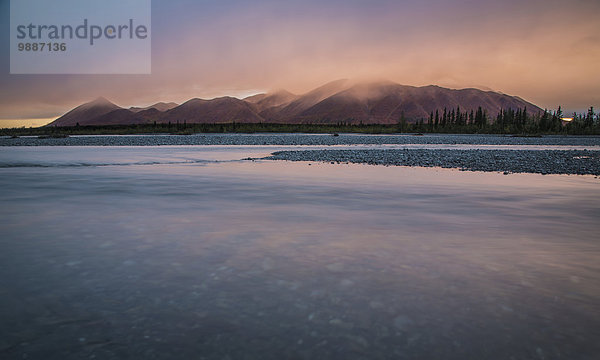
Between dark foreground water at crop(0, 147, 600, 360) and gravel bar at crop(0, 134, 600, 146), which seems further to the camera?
gravel bar at crop(0, 134, 600, 146)

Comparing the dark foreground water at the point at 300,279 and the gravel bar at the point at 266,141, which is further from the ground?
the gravel bar at the point at 266,141

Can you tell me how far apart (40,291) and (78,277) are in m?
0.56

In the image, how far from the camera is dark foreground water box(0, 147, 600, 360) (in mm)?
3918

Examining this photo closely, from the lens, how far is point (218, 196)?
45.1ft

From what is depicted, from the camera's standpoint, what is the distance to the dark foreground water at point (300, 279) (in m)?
3.92

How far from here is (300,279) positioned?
5688 millimetres

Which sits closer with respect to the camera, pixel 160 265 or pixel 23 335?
pixel 23 335

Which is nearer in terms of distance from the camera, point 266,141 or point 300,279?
point 300,279

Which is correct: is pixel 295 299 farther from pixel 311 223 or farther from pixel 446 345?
pixel 311 223

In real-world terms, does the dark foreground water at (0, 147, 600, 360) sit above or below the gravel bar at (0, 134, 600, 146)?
below

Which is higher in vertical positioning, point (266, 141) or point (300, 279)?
point (266, 141)

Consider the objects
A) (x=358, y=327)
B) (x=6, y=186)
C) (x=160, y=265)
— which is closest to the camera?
(x=358, y=327)

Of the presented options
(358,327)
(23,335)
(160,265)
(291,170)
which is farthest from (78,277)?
(291,170)

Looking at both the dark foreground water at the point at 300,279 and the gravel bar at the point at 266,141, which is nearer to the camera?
the dark foreground water at the point at 300,279
